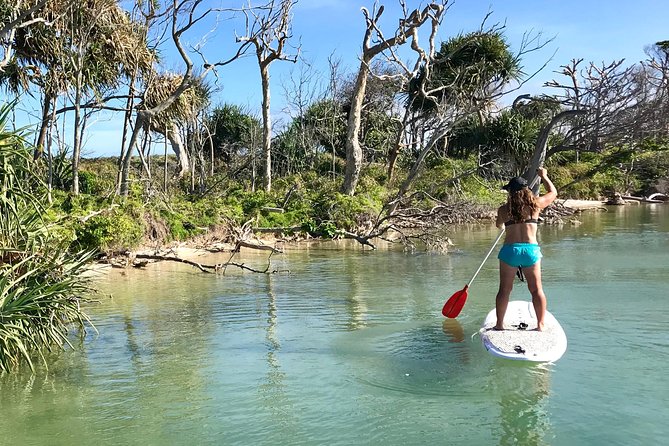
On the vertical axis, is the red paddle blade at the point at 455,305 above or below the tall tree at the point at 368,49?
below

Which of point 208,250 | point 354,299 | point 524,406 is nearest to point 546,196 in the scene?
point 524,406

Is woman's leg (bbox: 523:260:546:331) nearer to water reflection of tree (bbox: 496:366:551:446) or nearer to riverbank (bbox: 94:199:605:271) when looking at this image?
water reflection of tree (bbox: 496:366:551:446)

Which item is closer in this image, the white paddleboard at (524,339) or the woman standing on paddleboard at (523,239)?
the white paddleboard at (524,339)

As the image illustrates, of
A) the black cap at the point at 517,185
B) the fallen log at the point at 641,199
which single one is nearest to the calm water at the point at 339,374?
the black cap at the point at 517,185

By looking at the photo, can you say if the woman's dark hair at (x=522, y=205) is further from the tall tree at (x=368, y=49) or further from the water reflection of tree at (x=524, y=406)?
the tall tree at (x=368, y=49)

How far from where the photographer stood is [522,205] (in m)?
6.96

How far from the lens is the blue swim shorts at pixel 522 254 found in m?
6.96

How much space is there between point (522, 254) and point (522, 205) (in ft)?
1.65

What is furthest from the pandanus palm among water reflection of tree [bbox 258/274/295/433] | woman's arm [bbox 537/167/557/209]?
woman's arm [bbox 537/167/557/209]

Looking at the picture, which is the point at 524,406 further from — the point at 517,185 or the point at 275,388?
the point at 517,185

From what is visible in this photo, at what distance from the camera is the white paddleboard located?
653cm

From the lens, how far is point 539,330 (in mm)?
7121

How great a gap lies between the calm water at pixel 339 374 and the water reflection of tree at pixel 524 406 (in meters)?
0.02

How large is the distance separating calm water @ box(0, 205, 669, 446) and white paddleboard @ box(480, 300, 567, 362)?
17 centimetres
